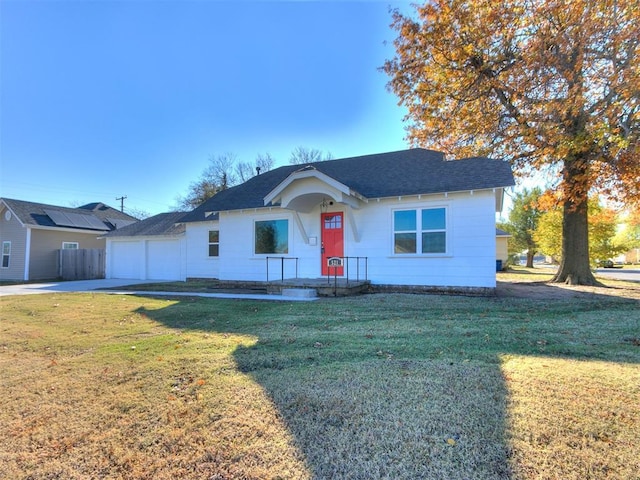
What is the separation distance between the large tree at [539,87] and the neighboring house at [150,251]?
13.0 metres

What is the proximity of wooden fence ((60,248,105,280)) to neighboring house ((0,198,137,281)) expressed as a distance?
0.82 metres

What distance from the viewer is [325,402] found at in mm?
2867

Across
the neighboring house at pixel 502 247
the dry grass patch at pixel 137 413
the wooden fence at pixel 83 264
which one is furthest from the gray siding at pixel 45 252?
the neighboring house at pixel 502 247

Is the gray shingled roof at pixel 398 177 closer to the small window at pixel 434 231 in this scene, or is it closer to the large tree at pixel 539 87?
the small window at pixel 434 231

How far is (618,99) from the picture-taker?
9.77m

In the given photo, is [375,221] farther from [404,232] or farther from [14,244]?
[14,244]

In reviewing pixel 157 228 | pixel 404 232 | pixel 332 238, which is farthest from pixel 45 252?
pixel 404 232

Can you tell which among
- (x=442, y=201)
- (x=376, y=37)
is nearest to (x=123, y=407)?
(x=442, y=201)

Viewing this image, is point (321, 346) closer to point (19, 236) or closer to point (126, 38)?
point (126, 38)

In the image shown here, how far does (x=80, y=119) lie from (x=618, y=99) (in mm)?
21729

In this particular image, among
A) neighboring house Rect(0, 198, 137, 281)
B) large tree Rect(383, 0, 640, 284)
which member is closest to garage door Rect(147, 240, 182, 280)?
neighboring house Rect(0, 198, 137, 281)

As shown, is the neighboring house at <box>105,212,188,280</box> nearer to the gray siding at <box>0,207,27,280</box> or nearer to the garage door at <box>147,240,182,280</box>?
the garage door at <box>147,240,182,280</box>

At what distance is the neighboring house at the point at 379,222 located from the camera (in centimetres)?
970

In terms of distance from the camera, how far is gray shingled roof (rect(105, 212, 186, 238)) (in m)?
17.5
